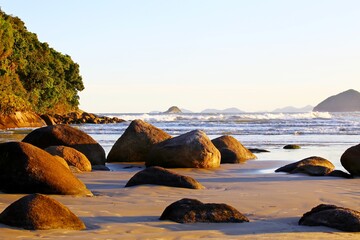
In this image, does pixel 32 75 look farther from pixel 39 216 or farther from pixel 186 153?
pixel 39 216

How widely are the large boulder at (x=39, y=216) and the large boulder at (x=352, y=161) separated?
8.21 m

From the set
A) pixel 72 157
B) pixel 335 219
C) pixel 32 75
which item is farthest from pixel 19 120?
pixel 335 219

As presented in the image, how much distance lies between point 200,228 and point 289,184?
16.5 ft

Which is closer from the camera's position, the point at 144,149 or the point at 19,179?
the point at 19,179

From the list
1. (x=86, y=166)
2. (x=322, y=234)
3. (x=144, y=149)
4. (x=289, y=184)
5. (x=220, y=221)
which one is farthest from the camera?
(x=144, y=149)

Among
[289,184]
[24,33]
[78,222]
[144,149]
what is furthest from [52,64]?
[78,222]

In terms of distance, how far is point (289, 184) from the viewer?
10.8 m

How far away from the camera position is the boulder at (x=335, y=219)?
6215 millimetres

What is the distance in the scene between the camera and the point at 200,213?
21.4 ft

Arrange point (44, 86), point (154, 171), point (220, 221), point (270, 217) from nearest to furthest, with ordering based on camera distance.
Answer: point (220, 221), point (270, 217), point (154, 171), point (44, 86)

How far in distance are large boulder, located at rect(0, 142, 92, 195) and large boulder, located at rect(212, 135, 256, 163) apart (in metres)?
7.90

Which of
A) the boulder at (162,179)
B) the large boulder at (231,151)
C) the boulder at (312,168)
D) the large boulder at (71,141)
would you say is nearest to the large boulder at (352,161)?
the boulder at (312,168)

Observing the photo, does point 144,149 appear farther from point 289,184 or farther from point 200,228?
point 200,228

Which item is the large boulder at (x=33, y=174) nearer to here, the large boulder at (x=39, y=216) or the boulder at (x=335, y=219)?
the large boulder at (x=39, y=216)
